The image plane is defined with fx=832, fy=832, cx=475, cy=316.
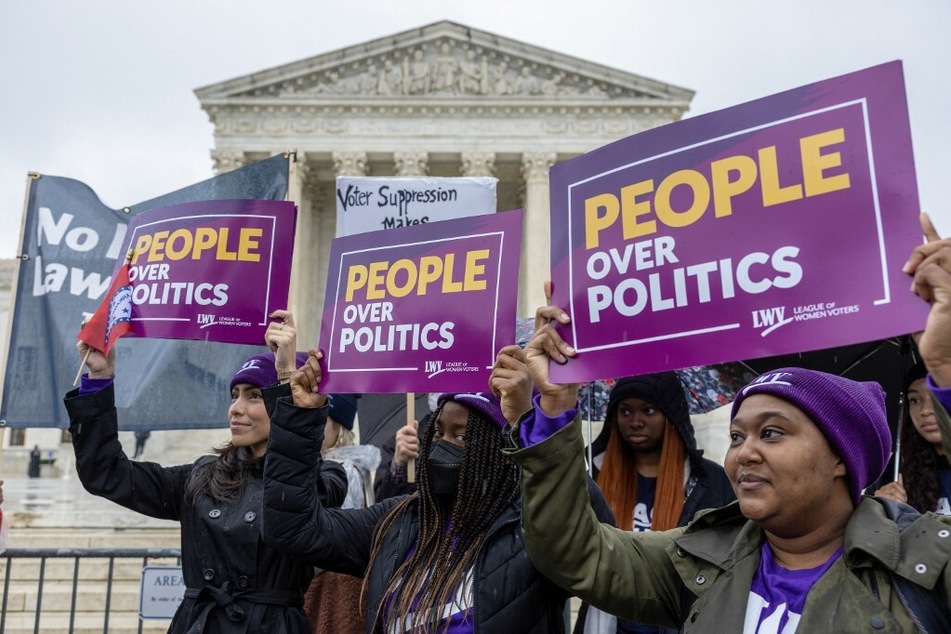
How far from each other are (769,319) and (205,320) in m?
2.78

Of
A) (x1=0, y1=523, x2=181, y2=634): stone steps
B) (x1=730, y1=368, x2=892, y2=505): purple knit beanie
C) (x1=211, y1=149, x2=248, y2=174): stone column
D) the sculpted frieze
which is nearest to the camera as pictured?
(x1=730, y1=368, x2=892, y2=505): purple knit beanie

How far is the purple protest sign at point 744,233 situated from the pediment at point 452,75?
105 feet

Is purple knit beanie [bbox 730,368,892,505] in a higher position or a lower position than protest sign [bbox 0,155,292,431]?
lower

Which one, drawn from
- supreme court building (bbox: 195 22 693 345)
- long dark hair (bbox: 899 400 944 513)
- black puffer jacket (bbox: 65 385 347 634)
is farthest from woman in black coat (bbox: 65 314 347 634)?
supreme court building (bbox: 195 22 693 345)

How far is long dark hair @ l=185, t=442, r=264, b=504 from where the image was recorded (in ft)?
11.0

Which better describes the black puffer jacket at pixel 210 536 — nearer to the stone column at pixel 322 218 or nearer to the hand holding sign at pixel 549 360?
the hand holding sign at pixel 549 360

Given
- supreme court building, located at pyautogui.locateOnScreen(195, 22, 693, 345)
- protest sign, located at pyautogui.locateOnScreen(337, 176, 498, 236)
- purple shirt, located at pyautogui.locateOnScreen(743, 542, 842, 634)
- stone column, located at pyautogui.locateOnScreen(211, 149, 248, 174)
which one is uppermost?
supreme court building, located at pyautogui.locateOnScreen(195, 22, 693, 345)

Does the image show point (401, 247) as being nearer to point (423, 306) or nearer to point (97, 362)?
point (423, 306)

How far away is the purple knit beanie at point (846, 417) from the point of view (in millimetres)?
2018

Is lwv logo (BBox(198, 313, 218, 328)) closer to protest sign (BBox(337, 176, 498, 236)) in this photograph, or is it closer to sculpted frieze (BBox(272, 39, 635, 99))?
protest sign (BBox(337, 176, 498, 236))

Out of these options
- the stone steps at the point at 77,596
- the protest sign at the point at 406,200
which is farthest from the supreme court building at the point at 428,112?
the protest sign at the point at 406,200

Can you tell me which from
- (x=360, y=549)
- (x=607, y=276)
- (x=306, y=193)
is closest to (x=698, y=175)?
(x=607, y=276)

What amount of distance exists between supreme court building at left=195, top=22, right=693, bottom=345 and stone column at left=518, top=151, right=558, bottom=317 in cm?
8

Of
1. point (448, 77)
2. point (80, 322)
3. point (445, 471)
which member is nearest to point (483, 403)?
point (445, 471)
